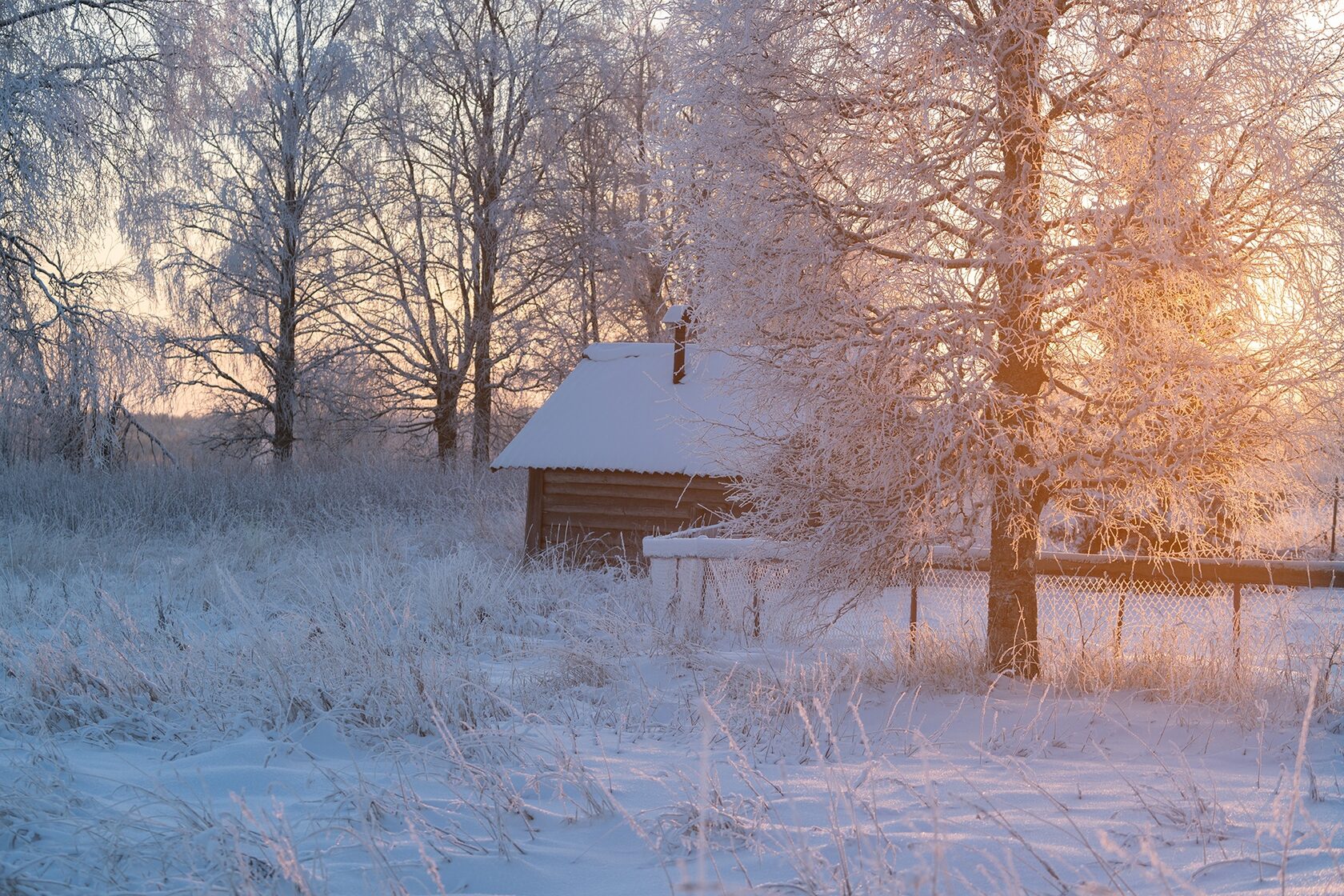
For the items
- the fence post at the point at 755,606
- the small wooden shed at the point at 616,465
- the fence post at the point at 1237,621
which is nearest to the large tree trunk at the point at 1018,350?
the fence post at the point at 1237,621

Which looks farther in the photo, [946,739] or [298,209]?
[298,209]

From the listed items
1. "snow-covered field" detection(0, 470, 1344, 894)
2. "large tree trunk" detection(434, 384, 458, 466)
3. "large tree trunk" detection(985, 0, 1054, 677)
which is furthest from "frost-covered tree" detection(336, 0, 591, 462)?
"large tree trunk" detection(985, 0, 1054, 677)

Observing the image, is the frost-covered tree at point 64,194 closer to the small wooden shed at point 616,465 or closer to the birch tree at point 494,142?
the small wooden shed at point 616,465

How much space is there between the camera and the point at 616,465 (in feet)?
48.4

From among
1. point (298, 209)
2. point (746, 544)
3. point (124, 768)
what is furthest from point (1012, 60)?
point (298, 209)

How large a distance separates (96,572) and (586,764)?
941 centimetres

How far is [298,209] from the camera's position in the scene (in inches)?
890

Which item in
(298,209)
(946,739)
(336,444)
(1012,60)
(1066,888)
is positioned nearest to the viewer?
(1066,888)

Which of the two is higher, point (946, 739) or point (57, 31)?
point (57, 31)

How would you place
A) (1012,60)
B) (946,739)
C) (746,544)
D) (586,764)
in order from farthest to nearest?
(746,544) < (1012,60) < (946,739) < (586,764)

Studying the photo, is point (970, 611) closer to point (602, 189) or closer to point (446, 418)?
point (446, 418)

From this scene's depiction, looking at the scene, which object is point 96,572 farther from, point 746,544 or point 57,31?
point 746,544

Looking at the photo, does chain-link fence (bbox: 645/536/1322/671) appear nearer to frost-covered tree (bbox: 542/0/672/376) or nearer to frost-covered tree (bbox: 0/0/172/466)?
frost-covered tree (bbox: 0/0/172/466)

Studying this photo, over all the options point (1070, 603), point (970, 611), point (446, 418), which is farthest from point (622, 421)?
point (446, 418)
